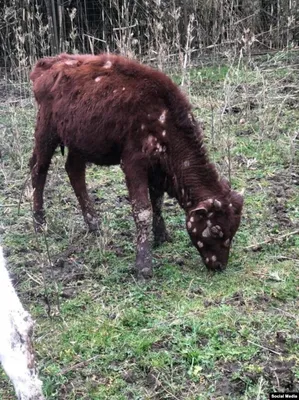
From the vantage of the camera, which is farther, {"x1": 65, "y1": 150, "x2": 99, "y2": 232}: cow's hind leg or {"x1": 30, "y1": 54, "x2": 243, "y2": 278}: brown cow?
{"x1": 65, "y1": 150, "x2": 99, "y2": 232}: cow's hind leg

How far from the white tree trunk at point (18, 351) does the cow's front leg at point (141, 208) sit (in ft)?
6.47

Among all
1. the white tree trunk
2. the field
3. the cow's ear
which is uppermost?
the cow's ear

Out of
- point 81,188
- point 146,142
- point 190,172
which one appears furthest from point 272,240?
point 81,188

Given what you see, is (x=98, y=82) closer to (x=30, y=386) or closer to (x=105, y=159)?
(x=105, y=159)

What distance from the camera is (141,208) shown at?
5277mm

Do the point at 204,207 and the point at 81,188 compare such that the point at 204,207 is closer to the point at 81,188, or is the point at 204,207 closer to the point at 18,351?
the point at 81,188

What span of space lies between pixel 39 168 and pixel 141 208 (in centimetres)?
136

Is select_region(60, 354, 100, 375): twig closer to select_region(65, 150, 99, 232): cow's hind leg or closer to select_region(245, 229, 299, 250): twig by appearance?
select_region(245, 229, 299, 250): twig

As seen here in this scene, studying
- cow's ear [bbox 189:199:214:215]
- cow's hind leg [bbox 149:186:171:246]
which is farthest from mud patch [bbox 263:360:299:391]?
cow's hind leg [bbox 149:186:171:246]

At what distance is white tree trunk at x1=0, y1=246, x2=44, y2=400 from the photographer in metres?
3.16

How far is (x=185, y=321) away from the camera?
436 cm

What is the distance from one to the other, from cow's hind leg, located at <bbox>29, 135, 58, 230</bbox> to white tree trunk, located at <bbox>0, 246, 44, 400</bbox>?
276cm

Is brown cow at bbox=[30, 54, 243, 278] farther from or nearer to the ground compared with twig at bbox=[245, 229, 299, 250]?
farther from the ground

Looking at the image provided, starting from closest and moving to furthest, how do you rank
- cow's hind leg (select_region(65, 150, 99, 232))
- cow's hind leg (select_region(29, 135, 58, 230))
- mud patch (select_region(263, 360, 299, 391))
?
mud patch (select_region(263, 360, 299, 391))
cow's hind leg (select_region(29, 135, 58, 230))
cow's hind leg (select_region(65, 150, 99, 232))
